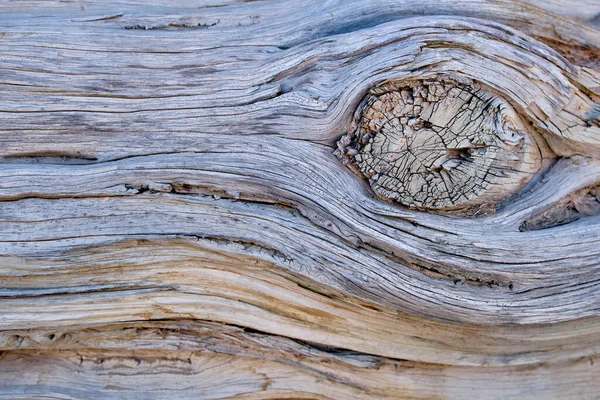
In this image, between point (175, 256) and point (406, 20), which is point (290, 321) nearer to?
point (175, 256)

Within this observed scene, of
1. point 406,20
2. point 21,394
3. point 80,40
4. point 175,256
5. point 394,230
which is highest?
point 406,20

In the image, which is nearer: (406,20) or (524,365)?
(406,20)

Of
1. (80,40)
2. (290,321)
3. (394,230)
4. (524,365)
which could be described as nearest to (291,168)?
(394,230)

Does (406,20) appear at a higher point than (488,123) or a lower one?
higher

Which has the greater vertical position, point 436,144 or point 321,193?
point 436,144
